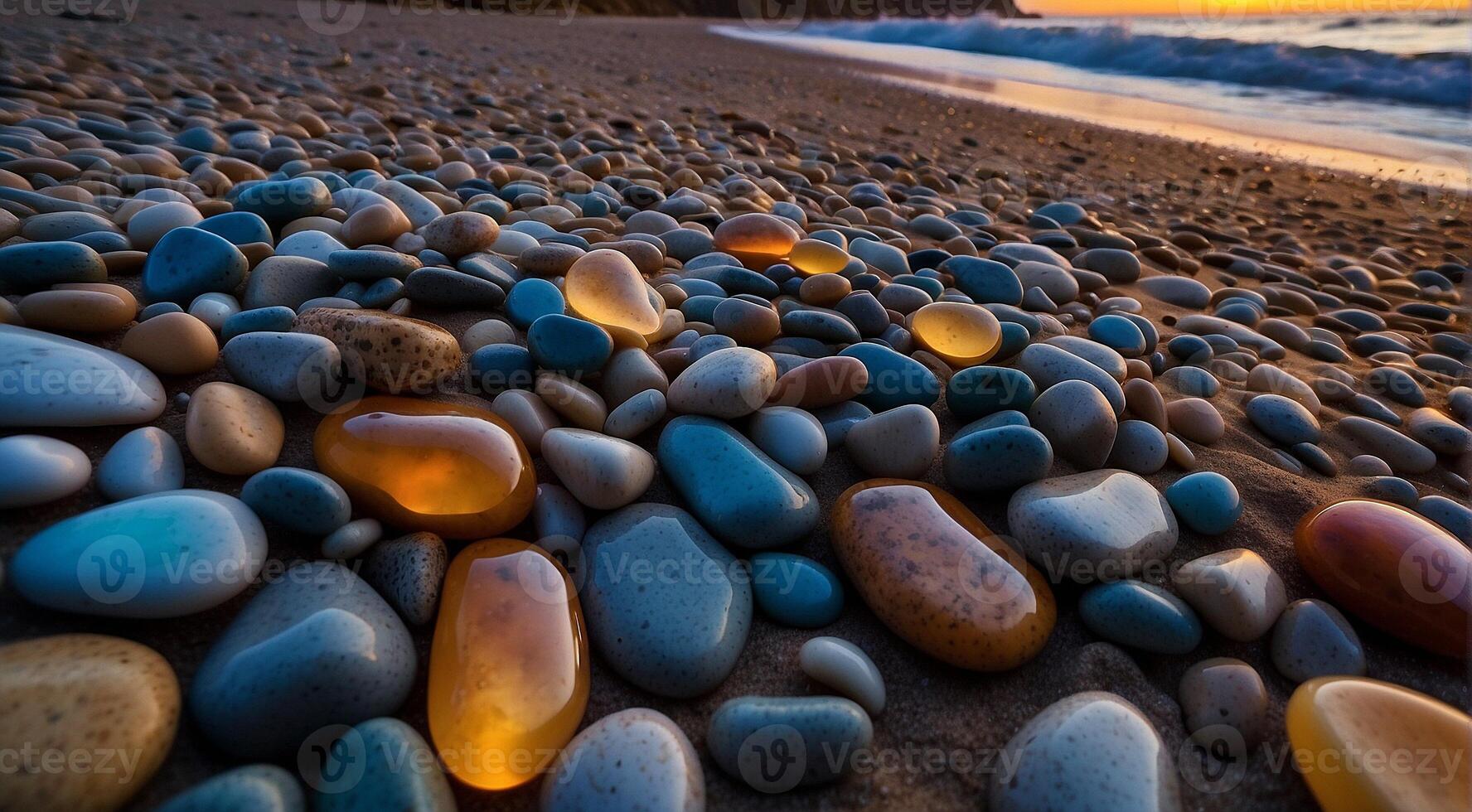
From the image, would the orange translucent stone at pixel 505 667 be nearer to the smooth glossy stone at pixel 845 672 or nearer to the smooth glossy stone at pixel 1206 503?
the smooth glossy stone at pixel 845 672

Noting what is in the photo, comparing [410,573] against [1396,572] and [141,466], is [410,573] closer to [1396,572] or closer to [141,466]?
[141,466]

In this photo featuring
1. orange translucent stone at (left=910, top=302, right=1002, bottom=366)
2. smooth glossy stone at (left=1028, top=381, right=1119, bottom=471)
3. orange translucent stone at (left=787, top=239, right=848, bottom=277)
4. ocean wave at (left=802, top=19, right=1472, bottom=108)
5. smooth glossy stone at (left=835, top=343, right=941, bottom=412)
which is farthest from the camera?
ocean wave at (left=802, top=19, right=1472, bottom=108)

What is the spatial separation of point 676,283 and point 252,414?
108 centimetres

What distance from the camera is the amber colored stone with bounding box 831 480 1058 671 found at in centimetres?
113

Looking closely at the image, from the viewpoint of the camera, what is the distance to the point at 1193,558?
53.3 inches

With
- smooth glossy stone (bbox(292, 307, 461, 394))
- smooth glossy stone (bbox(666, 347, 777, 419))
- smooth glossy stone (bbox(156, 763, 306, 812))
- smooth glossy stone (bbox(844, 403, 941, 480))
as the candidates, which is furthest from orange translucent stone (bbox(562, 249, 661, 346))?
smooth glossy stone (bbox(156, 763, 306, 812))

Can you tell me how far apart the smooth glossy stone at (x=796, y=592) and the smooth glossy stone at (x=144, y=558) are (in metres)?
0.79

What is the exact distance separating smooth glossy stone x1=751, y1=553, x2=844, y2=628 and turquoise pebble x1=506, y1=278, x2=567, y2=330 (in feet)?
2.71

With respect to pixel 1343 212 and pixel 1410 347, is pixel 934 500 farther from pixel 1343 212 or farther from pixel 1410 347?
pixel 1343 212

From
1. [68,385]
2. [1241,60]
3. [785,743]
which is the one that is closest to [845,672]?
[785,743]

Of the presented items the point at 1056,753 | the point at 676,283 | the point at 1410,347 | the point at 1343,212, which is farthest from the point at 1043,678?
the point at 1343,212

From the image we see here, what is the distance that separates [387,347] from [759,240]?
1267 mm

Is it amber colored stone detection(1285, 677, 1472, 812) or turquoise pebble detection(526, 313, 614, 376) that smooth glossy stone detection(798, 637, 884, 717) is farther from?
turquoise pebble detection(526, 313, 614, 376)

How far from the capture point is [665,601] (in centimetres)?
114
